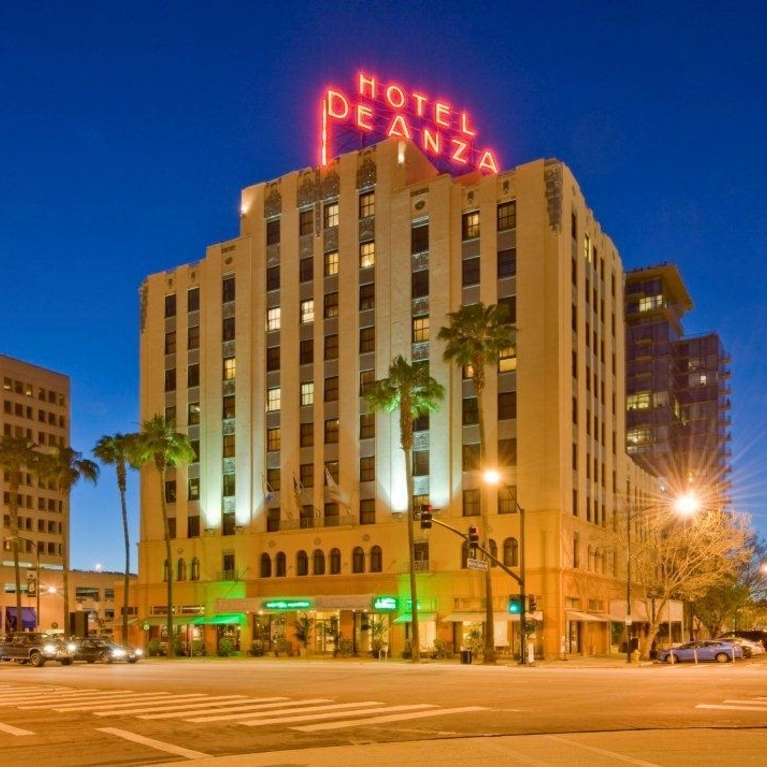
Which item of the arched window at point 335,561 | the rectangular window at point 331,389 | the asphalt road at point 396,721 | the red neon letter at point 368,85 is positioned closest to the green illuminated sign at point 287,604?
the arched window at point 335,561

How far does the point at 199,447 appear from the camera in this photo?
8038 centimetres

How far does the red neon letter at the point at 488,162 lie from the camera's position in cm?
7712

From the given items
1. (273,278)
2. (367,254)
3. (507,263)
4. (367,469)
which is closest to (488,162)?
(367,254)

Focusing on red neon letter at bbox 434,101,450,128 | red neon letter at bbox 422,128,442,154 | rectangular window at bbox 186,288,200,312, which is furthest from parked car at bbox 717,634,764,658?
rectangular window at bbox 186,288,200,312

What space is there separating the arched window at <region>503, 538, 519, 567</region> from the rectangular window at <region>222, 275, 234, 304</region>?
30.9 metres

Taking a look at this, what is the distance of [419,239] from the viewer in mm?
70812

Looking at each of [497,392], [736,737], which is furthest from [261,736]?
[497,392]

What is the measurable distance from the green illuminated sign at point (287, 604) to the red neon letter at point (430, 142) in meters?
34.7

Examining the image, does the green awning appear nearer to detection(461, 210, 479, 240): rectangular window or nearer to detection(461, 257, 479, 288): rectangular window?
detection(461, 257, 479, 288): rectangular window

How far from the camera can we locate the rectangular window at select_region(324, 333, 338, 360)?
73.9 m

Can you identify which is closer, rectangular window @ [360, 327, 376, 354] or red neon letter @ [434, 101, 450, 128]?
rectangular window @ [360, 327, 376, 354]

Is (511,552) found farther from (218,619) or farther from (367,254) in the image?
(218,619)

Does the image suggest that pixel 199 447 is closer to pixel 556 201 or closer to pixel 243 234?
pixel 243 234

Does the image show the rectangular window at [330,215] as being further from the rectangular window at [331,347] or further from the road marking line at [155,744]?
the road marking line at [155,744]
